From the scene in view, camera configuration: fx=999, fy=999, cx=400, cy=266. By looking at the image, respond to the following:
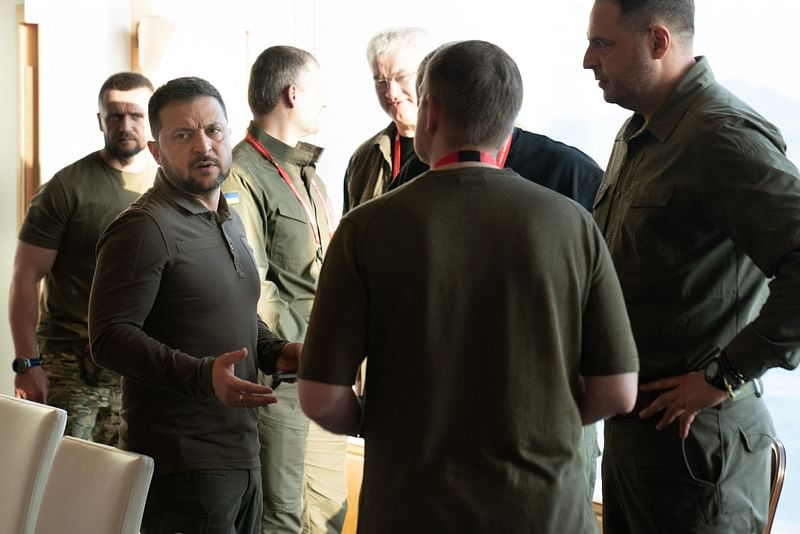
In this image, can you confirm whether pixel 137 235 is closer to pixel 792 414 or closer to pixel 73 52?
pixel 792 414

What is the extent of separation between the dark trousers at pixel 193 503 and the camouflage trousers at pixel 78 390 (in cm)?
135

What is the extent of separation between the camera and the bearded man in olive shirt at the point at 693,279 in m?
1.95

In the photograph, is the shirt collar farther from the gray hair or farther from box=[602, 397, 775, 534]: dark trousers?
the gray hair

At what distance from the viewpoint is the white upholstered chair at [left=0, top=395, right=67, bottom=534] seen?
7.49 ft

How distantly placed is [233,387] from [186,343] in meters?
0.27

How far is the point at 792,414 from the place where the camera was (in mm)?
3391

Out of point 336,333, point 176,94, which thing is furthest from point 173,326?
point 336,333

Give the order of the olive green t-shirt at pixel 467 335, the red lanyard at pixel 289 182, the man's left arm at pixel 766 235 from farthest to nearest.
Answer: the red lanyard at pixel 289 182 → the man's left arm at pixel 766 235 → the olive green t-shirt at pixel 467 335

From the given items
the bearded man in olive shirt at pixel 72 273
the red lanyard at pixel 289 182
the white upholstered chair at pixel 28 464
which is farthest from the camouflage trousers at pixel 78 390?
the white upholstered chair at pixel 28 464

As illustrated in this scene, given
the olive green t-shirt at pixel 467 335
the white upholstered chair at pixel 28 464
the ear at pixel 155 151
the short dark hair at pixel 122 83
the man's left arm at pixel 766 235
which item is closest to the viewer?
the olive green t-shirt at pixel 467 335

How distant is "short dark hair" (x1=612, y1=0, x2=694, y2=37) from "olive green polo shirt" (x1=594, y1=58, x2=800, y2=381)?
0.10m

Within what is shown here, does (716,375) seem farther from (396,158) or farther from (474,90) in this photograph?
(396,158)

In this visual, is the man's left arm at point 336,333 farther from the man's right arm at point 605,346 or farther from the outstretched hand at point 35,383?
the outstretched hand at point 35,383

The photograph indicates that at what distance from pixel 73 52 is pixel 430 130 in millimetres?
3855
